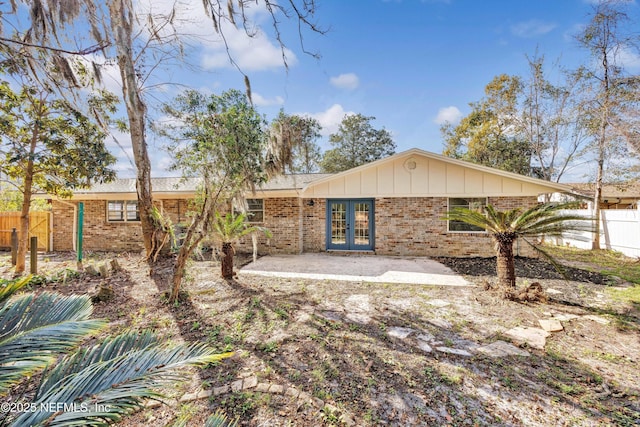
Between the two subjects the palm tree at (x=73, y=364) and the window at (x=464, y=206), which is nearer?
the palm tree at (x=73, y=364)

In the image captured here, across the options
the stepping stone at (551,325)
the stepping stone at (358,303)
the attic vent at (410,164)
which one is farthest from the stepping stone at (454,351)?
the attic vent at (410,164)

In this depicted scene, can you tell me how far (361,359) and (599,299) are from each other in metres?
5.39

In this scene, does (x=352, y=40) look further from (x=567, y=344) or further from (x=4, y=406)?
(x=4, y=406)

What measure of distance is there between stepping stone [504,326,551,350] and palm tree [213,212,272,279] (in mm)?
4770

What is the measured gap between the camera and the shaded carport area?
6.68 meters

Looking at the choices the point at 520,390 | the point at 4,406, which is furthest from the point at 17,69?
the point at 520,390

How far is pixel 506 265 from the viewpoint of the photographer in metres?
5.36

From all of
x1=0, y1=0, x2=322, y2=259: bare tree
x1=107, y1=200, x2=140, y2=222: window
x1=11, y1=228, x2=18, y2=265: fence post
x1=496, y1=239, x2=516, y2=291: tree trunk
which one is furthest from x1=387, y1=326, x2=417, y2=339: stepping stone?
x1=107, y1=200, x2=140, y2=222: window

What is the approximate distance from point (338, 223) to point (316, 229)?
91cm

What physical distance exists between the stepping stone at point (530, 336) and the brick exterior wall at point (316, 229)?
5433 millimetres

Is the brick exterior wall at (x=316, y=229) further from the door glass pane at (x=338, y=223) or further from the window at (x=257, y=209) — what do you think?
the door glass pane at (x=338, y=223)

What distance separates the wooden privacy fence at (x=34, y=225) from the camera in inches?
443

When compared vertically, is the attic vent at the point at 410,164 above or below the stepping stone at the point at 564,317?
above

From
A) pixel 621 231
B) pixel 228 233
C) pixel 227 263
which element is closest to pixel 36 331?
pixel 228 233
